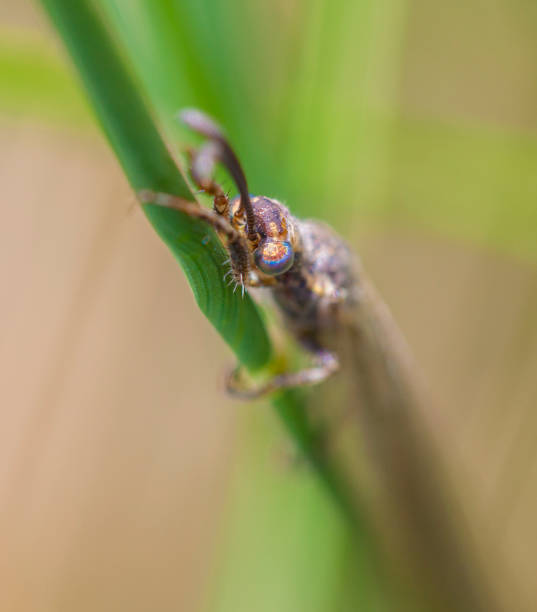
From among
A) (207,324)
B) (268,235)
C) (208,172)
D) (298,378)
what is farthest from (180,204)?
(207,324)

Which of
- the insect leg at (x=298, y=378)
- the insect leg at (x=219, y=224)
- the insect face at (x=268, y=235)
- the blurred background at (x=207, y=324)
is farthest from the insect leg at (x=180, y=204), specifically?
the blurred background at (x=207, y=324)

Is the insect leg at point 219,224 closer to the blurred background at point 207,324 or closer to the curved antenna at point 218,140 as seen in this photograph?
the curved antenna at point 218,140

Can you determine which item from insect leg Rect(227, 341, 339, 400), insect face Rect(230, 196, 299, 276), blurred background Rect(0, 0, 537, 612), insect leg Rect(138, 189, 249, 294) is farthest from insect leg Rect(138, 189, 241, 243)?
blurred background Rect(0, 0, 537, 612)

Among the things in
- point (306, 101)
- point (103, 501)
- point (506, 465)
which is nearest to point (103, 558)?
point (103, 501)

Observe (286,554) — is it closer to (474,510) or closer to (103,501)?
(474,510)

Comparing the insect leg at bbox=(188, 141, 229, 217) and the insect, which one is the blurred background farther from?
the insect leg at bbox=(188, 141, 229, 217)

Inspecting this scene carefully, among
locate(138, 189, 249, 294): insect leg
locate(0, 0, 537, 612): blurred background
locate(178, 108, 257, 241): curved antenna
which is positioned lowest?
locate(0, 0, 537, 612): blurred background

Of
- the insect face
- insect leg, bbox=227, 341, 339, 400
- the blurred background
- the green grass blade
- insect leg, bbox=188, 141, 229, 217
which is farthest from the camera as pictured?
the blurred background
